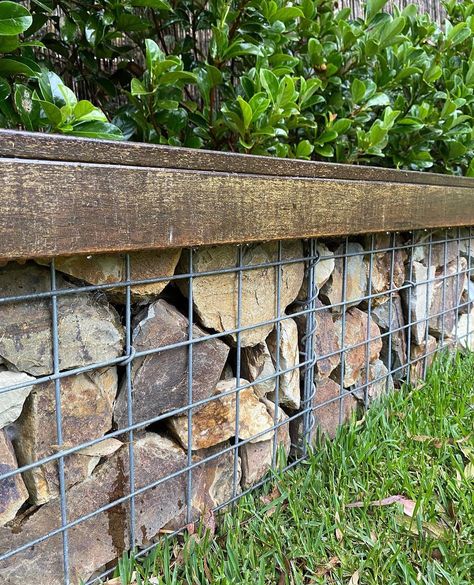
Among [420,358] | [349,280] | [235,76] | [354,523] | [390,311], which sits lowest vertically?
[354,523]

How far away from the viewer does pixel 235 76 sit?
5.57ft

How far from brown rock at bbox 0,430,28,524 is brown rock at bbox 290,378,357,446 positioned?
856 millimetres

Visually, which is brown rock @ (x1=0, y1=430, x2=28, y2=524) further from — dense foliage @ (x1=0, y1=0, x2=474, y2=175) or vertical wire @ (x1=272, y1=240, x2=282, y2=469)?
vertical wire @ (x1=272, y1=240, x2=282, y2=469)

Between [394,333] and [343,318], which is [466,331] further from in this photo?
[343,318]

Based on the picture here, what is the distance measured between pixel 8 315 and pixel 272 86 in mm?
823

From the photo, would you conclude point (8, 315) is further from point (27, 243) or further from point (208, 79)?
point (208, 79)

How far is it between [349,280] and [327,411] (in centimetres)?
42

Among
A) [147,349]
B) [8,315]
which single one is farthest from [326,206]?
[8,315]

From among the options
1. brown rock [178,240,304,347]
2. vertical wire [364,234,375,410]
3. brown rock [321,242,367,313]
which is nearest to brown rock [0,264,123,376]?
brown rock [178,240,304,347]

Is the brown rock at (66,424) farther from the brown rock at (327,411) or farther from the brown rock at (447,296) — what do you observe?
the brown rock at (447,296)

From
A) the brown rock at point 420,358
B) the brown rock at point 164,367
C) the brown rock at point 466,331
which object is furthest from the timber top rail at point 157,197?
the brown rock at point 466,331

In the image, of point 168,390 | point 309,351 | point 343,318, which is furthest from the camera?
point 343,318

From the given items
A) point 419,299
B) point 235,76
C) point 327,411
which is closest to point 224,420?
point 327,411

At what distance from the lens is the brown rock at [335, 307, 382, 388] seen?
1.85 metres
